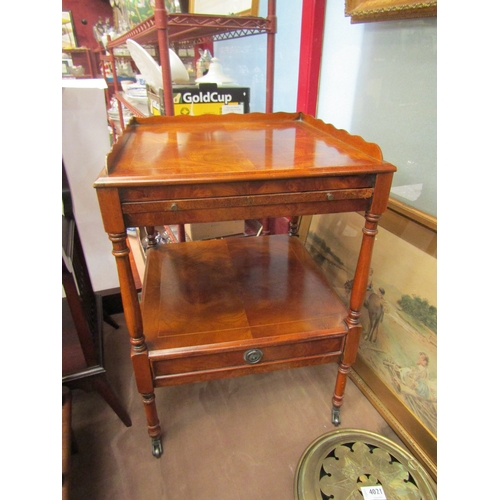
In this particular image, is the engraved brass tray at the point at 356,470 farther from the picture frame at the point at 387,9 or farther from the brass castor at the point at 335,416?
the picture frame at the point at 387,9

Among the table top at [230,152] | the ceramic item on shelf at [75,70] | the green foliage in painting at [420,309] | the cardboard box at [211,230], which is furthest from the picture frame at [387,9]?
the ceramic item on shelf at [75,70]

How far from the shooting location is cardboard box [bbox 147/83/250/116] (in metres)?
1.45

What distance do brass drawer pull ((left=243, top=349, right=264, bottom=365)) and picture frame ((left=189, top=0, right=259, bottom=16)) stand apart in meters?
1.45

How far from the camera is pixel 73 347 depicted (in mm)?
1104

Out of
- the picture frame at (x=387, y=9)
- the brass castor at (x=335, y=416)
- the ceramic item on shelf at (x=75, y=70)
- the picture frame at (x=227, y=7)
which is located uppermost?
the picture frame at (x=227, y=7)

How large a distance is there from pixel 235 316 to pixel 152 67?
100cm

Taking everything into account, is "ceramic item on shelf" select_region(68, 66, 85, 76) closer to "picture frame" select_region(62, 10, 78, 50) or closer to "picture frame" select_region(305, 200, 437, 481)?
"picture frame" select_region(62, 10, 78, 50)

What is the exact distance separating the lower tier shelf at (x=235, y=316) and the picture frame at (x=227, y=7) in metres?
1.12

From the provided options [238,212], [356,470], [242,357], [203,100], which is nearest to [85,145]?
[203,100]

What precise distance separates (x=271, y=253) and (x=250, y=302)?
12.1 inches

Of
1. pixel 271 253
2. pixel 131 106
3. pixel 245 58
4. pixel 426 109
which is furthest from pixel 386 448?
pixel 245 58

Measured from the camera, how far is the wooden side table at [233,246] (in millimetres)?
763

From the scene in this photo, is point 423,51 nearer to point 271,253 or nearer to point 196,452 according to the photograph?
point 271,253

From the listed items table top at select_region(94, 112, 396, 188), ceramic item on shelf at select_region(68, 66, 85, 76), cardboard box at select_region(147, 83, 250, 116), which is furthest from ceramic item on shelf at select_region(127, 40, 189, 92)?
ceramic item on shelf at select_region(68, 66, 85, 76)
